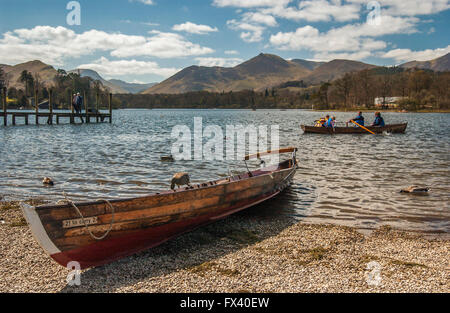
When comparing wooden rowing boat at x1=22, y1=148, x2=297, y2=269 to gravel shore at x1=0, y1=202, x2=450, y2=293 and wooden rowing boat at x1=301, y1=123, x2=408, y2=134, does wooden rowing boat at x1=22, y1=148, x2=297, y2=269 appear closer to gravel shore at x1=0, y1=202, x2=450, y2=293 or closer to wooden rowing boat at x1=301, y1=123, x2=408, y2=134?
gravel shore at x1=0, y1=202, x2=450, y2=293

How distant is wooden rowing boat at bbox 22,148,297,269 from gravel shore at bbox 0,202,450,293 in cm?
33

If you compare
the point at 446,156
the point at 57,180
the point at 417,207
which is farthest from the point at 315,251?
the point at 446,156

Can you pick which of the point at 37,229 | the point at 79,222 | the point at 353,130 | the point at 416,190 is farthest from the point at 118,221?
the point at 353,130

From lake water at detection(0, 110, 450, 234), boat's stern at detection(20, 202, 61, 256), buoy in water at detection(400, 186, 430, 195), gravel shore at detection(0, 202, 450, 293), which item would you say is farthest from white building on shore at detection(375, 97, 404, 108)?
boat's stern at detection(20, 202, 61, 256)

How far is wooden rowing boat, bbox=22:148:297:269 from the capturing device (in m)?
6.64

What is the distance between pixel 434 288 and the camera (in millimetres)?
6457

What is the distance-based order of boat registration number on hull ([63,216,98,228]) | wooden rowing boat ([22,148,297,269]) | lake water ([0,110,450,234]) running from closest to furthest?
wooden rowing boat ([22,148,297,269]) → boat registration number on hull ([63,216,98,228]) → lake water ([0,110,450,234])

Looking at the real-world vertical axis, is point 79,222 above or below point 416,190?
above

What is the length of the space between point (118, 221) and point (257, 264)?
128 inches

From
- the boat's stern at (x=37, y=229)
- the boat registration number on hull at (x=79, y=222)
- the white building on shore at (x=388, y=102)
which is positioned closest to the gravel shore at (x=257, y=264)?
the boat's stern at (x=37, y=229)

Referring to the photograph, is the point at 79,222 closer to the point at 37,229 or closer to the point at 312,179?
the point at 37,229

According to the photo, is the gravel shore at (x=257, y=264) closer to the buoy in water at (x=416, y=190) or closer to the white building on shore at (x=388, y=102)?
the buoy in water at (x=416, y=190)

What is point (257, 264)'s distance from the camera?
7.69m
